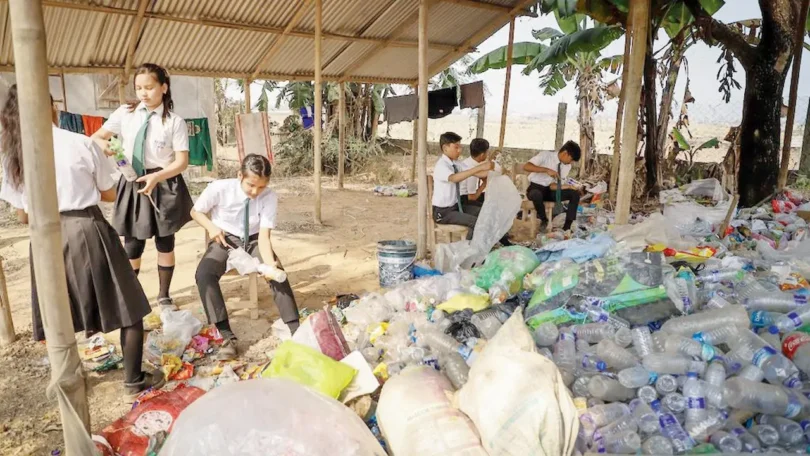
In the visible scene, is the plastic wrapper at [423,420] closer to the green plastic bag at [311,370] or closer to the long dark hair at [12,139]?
the green plastic bag at [311,370]

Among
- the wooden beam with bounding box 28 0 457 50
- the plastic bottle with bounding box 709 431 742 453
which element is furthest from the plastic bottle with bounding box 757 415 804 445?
the wooden beam with bounding box 28 0 457 50

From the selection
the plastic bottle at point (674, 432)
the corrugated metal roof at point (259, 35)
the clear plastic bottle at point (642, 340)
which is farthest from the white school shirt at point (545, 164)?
the plastic bottle at point (674, 432)

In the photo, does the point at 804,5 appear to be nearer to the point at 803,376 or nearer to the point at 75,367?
the point at 803,376

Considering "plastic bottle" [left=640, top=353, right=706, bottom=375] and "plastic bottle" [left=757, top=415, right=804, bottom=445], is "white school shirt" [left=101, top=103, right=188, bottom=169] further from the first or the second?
"plastic bottle" [left=757, top=415, right=804, bottom=445]

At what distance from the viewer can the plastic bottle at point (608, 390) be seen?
2.50 meters

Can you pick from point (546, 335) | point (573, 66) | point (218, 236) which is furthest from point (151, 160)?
Result: point (573, 66)

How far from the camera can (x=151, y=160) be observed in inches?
149

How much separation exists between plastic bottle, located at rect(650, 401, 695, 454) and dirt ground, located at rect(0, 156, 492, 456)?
258cm

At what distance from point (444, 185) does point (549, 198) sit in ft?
6.19

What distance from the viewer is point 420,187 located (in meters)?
5.02

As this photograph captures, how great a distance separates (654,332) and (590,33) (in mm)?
6603

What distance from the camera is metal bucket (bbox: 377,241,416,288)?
456 centimetres

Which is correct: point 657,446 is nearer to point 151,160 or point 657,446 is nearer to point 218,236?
point 218,236

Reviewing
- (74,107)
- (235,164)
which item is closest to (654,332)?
(74,107)
